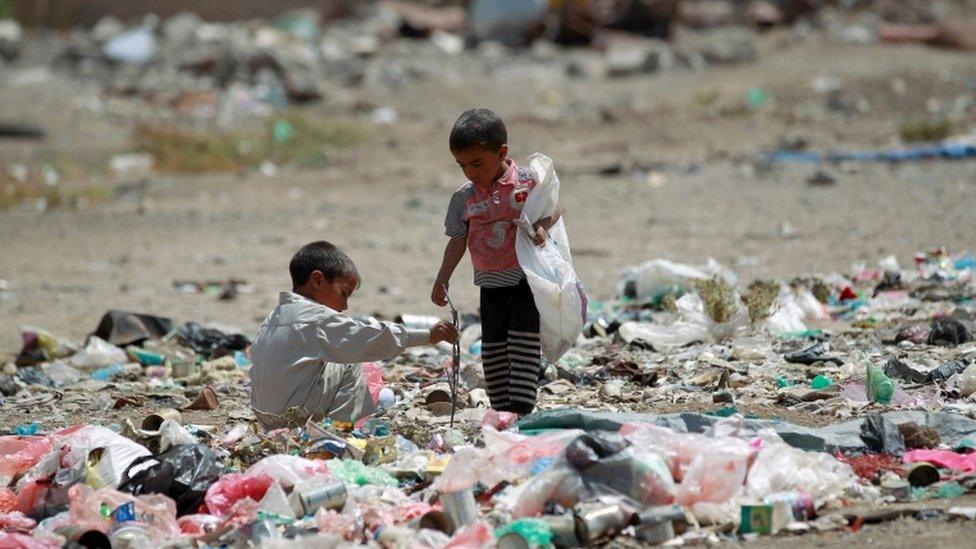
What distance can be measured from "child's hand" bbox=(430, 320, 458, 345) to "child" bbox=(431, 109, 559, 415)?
353 mm

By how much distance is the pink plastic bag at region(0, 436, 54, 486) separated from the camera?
5273mm

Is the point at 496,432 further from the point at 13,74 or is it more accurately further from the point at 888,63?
the point at 13,74

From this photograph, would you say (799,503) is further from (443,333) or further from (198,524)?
(198,524)

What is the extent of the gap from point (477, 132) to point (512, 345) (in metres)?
0.79

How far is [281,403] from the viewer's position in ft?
17.5

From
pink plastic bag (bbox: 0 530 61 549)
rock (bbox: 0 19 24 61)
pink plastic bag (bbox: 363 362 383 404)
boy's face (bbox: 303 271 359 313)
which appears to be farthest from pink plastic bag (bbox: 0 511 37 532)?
rock (bbox: 0 19 24 61)

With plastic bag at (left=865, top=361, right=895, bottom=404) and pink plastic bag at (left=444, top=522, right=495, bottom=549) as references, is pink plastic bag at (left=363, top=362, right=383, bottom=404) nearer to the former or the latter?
pink plastic bag at (left=444, top=522, right=495, bottom=549)

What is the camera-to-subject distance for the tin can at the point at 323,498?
14.6 ft

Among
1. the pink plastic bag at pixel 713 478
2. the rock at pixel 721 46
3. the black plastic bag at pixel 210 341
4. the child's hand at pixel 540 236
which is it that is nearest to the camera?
the pink plastic bag at pixel 713 478

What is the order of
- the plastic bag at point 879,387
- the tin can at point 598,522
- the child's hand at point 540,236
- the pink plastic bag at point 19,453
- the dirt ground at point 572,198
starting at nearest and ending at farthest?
the tin can at point 598,522
the pink plastic bag at point 19,453
the child's hand at point 540,236
the plastic bag at point 879,387
the dirt ground at point 572,198

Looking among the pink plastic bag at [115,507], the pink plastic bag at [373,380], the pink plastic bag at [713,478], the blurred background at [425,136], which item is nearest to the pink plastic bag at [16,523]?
the pink plastic bag at [115,507]

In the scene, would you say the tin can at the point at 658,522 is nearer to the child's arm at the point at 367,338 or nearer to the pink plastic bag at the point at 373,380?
the child's arm at the point at 367,338

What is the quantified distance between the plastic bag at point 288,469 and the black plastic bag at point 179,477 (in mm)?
167

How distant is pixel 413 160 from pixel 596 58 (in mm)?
7319
